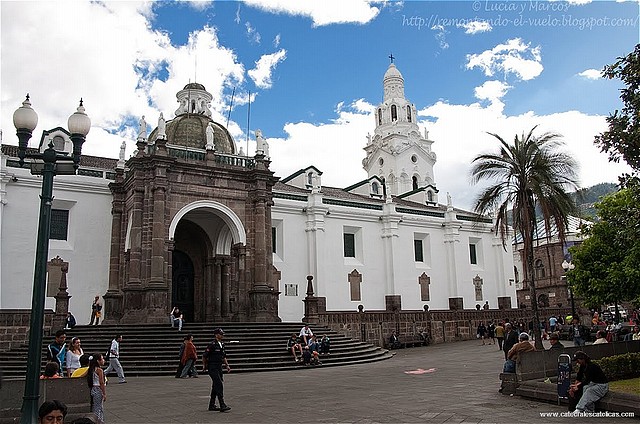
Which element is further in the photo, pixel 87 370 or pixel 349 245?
pixel 349 245

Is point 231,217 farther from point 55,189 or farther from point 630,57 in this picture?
point 630,57

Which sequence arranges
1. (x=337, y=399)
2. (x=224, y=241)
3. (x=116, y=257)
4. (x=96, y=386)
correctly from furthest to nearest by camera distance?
(x=224, y=241) < (x=116, y=257) < (x=337, y=399) < (x=96, y=386)

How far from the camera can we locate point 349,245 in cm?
3675

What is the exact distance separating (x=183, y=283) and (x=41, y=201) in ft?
72.4

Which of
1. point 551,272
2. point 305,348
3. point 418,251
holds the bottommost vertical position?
point 305,348

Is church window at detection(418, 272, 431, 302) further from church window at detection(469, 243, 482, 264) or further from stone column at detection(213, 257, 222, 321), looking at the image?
stone column at detection(213, 257, 222, 321)

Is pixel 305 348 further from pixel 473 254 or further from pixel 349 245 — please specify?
pixel 473 254

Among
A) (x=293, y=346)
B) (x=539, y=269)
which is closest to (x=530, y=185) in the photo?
(x=293, y=346)

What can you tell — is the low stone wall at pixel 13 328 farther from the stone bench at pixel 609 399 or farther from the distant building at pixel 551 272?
the distant building at pixel 551 272

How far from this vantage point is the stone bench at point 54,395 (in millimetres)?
8874

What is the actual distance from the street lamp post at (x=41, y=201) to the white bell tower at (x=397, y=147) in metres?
40.4

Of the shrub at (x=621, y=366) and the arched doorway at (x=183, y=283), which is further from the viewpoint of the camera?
the arched doorway at (x=183, y=283)

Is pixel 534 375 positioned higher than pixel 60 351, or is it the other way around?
pixel 60 351

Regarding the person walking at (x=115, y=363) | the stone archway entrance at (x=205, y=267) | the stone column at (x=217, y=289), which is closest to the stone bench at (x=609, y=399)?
→ the person walking at (x=115, y=363)
